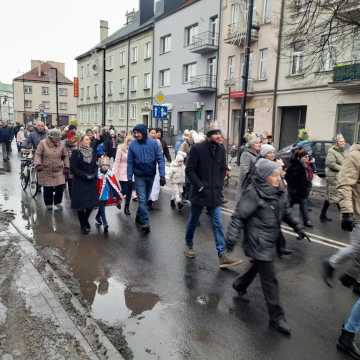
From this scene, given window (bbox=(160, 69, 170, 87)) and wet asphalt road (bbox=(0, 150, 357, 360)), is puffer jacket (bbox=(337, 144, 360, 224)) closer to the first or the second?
→ wet asphalt road (bbox=(0, 150, 357, 360))

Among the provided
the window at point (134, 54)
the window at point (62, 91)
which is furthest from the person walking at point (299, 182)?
the window at point (62, 91)

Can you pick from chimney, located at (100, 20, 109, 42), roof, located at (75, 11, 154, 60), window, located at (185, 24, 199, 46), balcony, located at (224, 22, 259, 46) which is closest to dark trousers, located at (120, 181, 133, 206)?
balcony, located at (224, 22, 259, 46)

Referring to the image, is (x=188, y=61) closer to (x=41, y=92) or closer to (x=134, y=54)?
(x=134, y=54)

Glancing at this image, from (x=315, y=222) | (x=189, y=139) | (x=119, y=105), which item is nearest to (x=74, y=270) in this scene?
(x=189, y=139)

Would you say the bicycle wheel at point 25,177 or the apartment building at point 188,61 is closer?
the bicycle wheel at point 25,177

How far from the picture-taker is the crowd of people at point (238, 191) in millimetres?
3611

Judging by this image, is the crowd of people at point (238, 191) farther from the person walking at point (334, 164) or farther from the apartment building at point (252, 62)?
the apartment building at point (252, 62)

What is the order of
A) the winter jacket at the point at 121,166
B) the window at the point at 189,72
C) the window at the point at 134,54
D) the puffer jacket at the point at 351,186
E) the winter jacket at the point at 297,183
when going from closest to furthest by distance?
1. the puffer jacket at the point at 351,186
2. the winter jacket at the point at 297,183
3. the winter jacket at the point at 121,166
4. the window at the point at 189,72
5. the window at the point at 134,54

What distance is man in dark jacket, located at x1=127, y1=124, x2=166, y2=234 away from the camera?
6578mm

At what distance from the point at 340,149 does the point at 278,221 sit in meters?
4.70

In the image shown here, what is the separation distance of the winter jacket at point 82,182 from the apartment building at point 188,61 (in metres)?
22.4

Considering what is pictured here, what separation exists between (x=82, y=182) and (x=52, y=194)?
1900mm

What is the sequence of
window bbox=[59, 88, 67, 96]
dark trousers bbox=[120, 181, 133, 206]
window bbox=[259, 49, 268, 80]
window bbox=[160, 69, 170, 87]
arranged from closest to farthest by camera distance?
dark trousers bbox=[120, 181, 133, 206], window bbox=[259, 49, 268, 80], window bbox=[160, 69, 170, 87], window bbox=[59, 88, 67, 96]

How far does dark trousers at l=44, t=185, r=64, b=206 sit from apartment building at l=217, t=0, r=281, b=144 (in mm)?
15145
